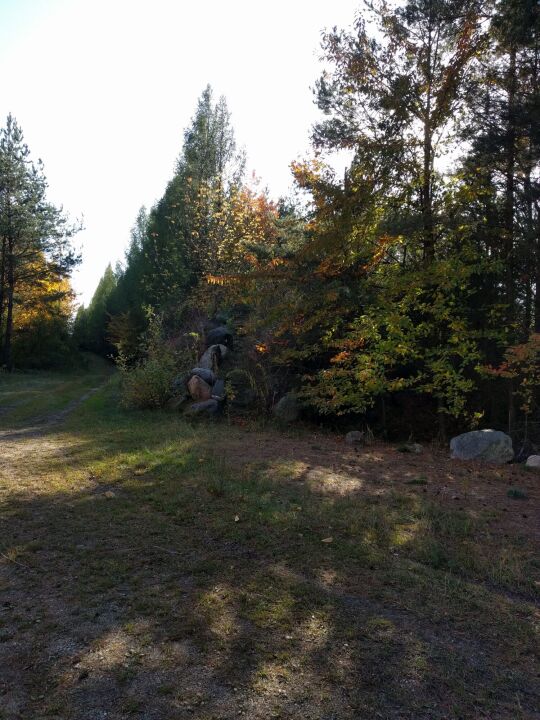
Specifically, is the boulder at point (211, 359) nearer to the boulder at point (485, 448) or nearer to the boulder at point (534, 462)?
the boulder at point (485, 448)

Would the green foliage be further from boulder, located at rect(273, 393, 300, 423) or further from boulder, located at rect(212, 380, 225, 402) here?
boulder, located at rect(273, 393, 300, 423)

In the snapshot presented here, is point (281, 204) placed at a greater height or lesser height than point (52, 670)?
greater

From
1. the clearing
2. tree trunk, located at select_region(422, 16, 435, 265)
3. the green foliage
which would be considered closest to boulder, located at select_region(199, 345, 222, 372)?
tree trunk, located at select_region(422, 16, 435, 265)

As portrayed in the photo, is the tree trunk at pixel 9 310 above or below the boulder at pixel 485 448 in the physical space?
above

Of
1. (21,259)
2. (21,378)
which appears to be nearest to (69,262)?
(21,259)

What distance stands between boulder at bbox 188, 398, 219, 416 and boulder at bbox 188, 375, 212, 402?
420mm

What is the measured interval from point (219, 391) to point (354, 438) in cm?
380

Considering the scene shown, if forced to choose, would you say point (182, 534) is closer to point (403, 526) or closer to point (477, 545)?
point (403, 526)

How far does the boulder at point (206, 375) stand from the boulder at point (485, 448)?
6.30m

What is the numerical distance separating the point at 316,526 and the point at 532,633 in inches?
80.4

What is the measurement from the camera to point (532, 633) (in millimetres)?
3006

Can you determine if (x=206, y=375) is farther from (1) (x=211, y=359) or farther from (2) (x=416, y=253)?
(2) (x=416, y=253)

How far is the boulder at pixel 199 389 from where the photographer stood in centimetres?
1256

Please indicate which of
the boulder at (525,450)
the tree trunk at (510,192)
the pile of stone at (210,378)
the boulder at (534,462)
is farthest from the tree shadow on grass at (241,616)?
the pile of stone at (210,378)
